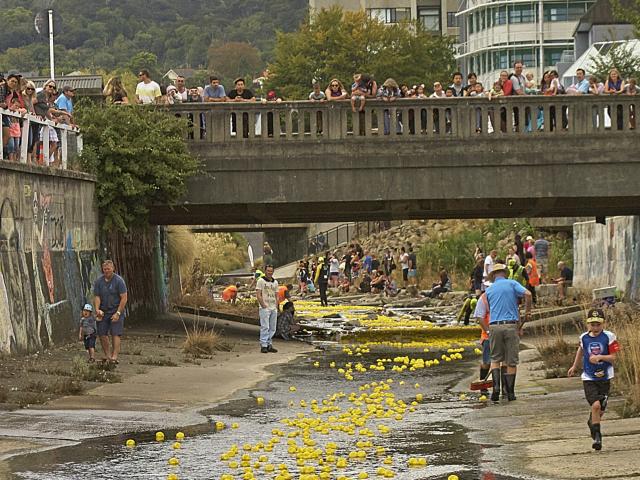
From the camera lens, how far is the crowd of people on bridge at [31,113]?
23.9 meters

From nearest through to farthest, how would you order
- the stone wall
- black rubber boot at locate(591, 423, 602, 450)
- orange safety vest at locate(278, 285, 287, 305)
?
black rubber boot at locate(591, 423, 602, 450), the stone wall, orange safety vest at locate(278, 285, 287, 305)

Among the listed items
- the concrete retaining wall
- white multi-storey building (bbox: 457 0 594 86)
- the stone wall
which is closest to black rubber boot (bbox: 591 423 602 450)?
the stone wall

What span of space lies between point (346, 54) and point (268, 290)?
183ft

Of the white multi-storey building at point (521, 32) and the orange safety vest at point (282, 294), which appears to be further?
the white multi-storey building at point (521, 32)

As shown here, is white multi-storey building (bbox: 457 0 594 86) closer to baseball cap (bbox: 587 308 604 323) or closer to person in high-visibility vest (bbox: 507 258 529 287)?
person in high-visibility vest (bbox: 507 258 529 287)

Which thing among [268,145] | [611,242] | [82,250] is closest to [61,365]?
[82,250]

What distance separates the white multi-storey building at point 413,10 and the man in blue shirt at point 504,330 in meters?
88.8

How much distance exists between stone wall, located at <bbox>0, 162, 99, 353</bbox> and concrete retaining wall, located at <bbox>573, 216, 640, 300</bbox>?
16213 mm

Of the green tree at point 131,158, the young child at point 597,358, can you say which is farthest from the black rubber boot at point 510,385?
the green tree at point 131,158

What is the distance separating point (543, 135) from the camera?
105ft

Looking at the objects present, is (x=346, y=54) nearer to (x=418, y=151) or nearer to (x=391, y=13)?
(x=391, y=13)

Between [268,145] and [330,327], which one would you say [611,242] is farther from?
[268,145]

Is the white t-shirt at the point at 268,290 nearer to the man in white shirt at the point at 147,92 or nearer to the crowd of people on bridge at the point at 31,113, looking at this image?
the crowd of people on bridge at the point at 31,113

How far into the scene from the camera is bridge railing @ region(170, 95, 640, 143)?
31844 millimetres
